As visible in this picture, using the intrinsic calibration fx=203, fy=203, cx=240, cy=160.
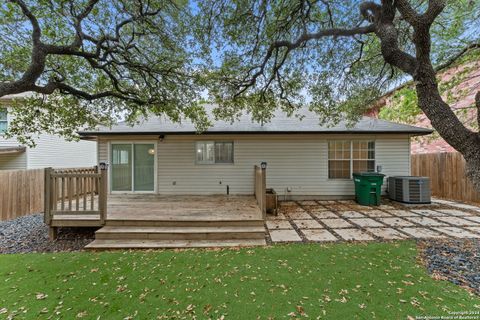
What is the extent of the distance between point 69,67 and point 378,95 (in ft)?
28.5

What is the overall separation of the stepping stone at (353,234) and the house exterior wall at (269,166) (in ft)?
10.7

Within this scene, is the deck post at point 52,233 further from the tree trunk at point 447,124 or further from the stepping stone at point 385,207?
the stepping stone at point 385,207

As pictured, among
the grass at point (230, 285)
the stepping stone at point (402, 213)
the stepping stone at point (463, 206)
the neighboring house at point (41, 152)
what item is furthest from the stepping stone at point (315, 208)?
the neighboring house at point (41, 152)

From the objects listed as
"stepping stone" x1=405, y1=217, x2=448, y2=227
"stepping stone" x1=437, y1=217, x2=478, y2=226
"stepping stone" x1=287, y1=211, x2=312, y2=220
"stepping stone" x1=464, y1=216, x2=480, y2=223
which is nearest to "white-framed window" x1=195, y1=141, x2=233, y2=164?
"stepping stone" x1=287, y1=211, x2=312, y2=220

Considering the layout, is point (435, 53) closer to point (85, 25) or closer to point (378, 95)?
point (378, 95)

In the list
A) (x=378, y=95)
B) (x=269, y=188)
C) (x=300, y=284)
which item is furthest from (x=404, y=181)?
(x=300, y=284)

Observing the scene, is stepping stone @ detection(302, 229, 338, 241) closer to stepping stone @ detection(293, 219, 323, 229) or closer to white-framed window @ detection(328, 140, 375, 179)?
stepping stone @ detection(293, 219, 323, 229)

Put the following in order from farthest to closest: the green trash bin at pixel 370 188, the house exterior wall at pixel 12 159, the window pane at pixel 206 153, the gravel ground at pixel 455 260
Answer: the house exterior wall at pixel 12 159 → the window pane at pixel 206 153 → the green trash bin at pixel 370 188 → the gravel ground at pixel 455 260

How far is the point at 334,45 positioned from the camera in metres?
5.48

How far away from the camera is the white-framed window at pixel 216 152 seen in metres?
8.25

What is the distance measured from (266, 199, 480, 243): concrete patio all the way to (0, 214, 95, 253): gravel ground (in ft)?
15.1

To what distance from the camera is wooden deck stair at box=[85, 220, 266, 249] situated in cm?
434

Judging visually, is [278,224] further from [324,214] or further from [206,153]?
[206,153]

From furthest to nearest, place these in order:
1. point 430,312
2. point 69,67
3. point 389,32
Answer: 1. point 69,67
2. point 389,32
3. point 430,312
